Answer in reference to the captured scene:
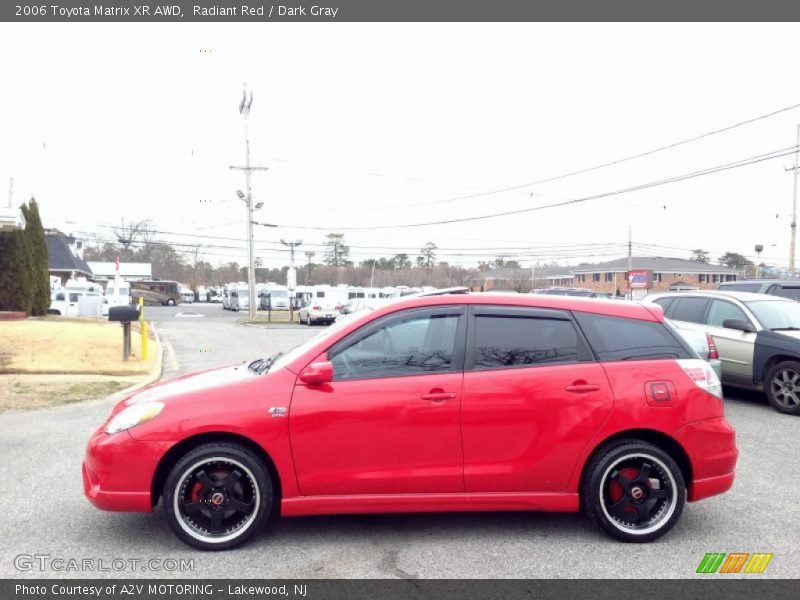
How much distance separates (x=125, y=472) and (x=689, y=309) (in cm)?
918

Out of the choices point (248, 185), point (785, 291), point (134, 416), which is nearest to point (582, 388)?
point (134, 416)

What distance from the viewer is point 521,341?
440 centimetres

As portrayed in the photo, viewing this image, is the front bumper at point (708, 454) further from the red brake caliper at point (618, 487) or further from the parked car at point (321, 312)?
the parked car at point (321, 312)

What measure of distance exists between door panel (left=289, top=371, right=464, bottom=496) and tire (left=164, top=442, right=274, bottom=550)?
29cm

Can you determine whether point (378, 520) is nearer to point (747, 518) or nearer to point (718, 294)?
point (747, 518)

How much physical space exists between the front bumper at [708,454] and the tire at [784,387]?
5167 mm

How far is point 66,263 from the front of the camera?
174ft

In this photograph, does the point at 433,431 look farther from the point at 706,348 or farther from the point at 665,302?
the point at 665,302

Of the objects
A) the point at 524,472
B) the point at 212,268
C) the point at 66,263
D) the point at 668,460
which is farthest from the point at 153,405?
the point at 212,268

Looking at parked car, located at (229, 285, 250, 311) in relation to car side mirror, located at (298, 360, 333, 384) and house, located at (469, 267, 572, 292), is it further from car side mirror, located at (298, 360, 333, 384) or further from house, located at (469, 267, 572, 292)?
car side mirror, located at (298, 360, 333, 384)

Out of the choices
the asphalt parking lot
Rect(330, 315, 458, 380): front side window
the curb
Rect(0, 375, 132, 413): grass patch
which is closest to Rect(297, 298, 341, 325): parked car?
the curb

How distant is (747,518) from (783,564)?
0.82 m

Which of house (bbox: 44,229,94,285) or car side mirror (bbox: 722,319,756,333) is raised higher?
house (bbox: 44,229,94,285)

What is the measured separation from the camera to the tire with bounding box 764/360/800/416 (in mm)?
8562
